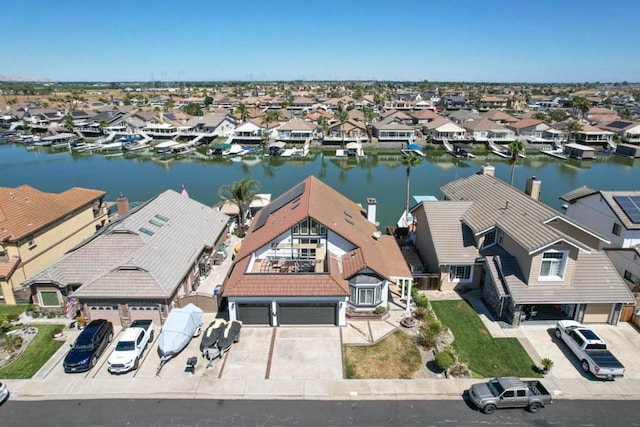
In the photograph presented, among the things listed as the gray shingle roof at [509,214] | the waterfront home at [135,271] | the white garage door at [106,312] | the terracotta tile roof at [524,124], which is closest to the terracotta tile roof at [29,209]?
the waterfront home at [135,271]

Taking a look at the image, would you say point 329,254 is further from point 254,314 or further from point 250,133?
point 250,133

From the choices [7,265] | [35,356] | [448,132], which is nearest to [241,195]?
[7,265]

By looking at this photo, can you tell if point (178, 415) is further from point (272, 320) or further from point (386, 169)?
point (386, 169)

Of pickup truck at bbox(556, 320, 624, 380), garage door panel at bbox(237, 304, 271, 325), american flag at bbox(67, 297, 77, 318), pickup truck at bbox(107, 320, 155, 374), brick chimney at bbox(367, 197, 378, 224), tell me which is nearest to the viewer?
pickup truck at bbox(556, 320, 624, 380)

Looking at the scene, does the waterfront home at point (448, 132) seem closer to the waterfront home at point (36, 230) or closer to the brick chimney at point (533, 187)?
the brick chimney at point (533, 187)

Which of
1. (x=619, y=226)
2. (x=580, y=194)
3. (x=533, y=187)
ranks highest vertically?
(x=533, y=187)

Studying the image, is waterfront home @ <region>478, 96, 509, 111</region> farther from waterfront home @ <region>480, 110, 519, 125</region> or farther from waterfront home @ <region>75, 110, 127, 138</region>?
waterfront home @ <region>75, 110, 127, 138</region>

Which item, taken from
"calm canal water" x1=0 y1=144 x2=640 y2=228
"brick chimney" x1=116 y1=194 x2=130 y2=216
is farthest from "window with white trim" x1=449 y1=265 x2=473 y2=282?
"brick chimney" x1=116 y1=194 x2=130 y2=216
